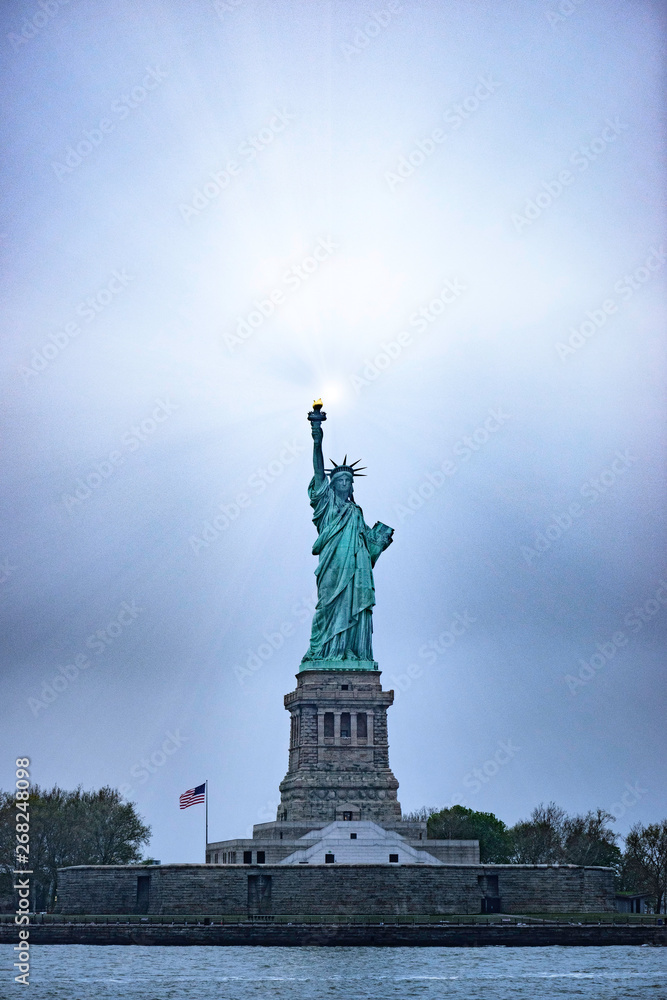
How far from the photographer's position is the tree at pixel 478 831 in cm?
9912

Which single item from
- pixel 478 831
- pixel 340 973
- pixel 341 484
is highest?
pixel 341 484

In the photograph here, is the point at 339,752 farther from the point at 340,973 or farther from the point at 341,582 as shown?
the point at 340,973

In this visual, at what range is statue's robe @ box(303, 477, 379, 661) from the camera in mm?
81375

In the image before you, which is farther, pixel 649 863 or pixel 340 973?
pixel 649 863

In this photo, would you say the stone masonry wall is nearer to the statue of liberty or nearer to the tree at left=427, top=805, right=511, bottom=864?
the statue of liberty

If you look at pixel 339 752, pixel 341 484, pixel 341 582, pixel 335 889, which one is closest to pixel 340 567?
pixel 341 582

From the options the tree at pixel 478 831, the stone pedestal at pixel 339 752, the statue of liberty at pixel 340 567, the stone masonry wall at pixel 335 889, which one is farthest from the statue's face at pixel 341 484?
the tree at pixel 478 831

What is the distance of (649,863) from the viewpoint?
98.1m

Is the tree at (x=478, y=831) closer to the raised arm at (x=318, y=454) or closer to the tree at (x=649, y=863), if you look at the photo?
the tree at (x=649, y=863)

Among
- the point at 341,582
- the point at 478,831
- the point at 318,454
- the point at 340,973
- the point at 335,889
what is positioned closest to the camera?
the point at 340,973

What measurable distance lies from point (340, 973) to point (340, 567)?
31.1 m

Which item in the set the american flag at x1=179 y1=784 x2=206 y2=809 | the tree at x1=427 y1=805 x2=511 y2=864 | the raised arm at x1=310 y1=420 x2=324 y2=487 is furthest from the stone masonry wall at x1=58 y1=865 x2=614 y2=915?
the tree at x1=427 y1=805 x2=511 y2=864

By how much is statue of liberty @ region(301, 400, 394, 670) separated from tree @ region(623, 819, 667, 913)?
27.8 metres

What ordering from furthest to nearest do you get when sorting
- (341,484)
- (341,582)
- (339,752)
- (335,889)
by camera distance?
1. (341,484)
2. (341,582)
3. (339,752)
4. (335,889)
